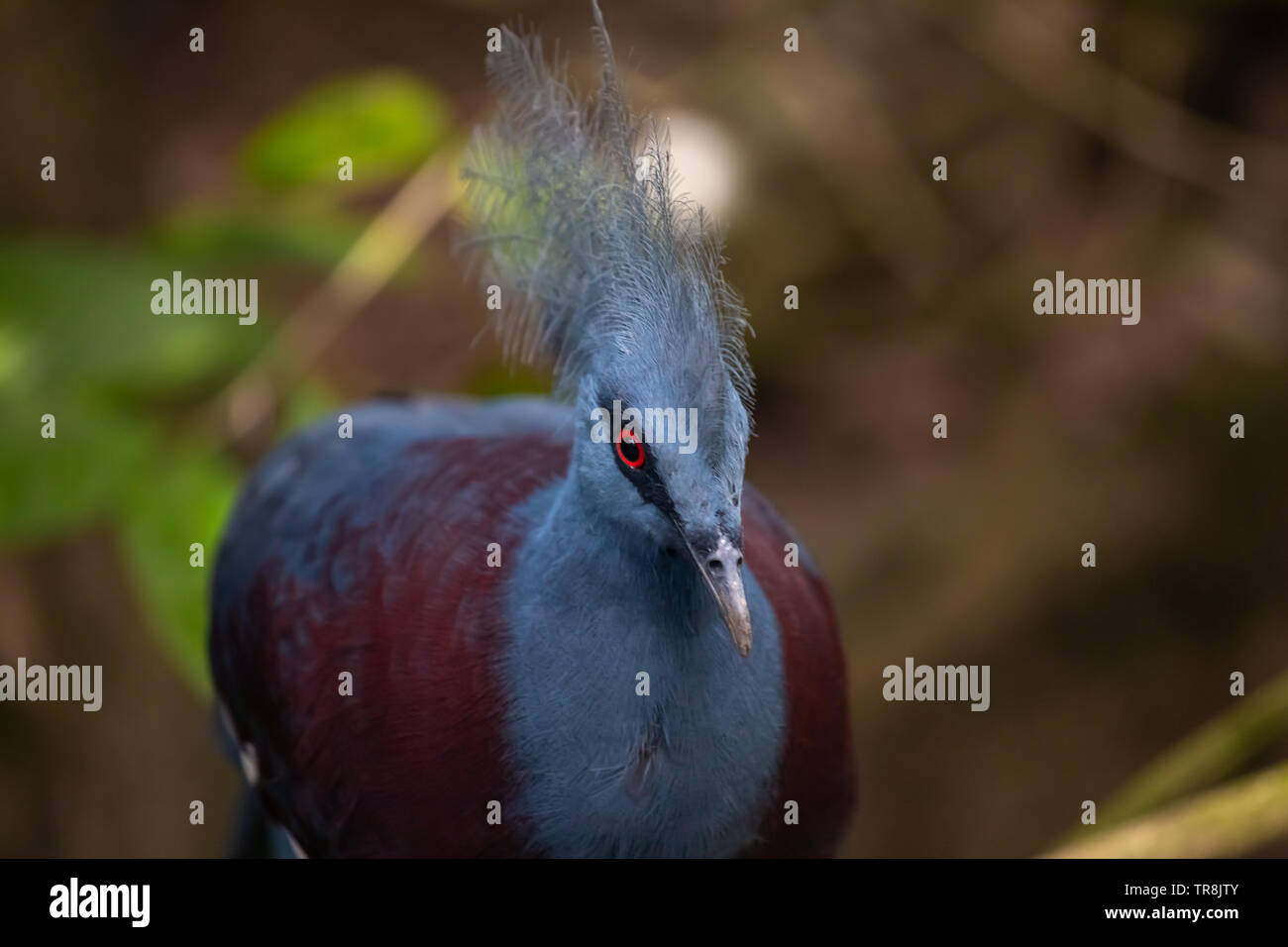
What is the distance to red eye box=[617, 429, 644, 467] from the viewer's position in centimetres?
163

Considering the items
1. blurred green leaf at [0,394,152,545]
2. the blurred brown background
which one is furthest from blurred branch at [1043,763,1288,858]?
blurred green leaf at [0,394,152,545]

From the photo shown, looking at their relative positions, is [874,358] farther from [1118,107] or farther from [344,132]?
[344,132]

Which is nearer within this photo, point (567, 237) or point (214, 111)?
point (567, 237)

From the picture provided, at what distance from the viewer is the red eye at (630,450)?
5.33 feet

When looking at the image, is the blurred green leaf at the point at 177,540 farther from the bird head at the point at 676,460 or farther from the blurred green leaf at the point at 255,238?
the bird head at the point at 676,460

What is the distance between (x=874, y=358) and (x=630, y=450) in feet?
11.3

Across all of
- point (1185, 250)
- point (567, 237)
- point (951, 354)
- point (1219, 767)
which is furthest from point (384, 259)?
point (1185, 250)

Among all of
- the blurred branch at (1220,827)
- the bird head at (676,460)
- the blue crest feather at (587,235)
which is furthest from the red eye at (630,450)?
the blurred branch at (1220,827)
